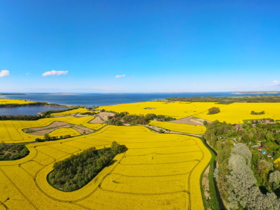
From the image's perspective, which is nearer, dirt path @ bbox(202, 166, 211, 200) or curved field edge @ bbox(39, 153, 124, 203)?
curved field edge @ bbox(39, 153, 124, 203)

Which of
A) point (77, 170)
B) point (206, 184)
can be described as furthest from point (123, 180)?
point (206, 184)

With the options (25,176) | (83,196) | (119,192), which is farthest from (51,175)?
(119,192)

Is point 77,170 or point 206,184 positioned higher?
point 77,170

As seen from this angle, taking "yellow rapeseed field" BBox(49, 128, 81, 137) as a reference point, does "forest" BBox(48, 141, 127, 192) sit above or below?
below

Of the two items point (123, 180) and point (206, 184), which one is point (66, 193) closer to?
point (123, 180)

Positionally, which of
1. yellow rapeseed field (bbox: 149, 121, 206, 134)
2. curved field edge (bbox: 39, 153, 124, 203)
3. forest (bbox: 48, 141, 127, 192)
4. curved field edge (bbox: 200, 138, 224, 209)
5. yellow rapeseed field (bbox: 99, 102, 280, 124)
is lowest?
curved field edge (bbox: 200, 138, 224, 209)

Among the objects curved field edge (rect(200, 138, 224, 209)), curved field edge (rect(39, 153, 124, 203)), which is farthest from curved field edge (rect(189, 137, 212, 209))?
curved field edge (rect(39, 153, 124, 203))

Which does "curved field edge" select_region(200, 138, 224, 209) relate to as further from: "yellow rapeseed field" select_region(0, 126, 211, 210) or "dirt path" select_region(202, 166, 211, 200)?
"yellow rapeseed field" select_region(0, 126, 211, 210)

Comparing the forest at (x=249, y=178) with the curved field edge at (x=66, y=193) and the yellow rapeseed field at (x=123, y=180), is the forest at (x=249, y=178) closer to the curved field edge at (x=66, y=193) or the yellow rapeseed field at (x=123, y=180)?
the yellow rapeseed field at (x=123, y=180)
